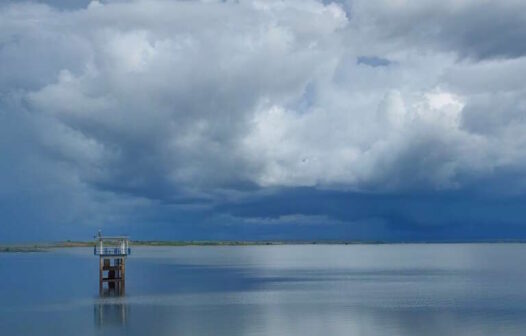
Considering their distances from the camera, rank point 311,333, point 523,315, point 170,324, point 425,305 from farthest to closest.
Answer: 1. point 425,305
2. point 523,315
3. point 170,324
4. point 311,333

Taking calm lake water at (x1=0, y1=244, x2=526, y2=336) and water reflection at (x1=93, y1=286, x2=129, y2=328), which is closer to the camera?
calm lake water at (x1=0, y1=244, x2=526, y2=336)

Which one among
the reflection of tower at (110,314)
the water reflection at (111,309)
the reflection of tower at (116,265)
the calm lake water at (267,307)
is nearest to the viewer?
the calm lake water at (267,307)

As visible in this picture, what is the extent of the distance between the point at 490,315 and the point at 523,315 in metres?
2.14

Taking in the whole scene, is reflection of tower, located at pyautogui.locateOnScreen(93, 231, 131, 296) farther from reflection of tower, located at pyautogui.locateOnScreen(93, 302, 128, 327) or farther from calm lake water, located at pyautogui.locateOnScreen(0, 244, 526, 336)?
reflection of tower, located at pyautogui.locateOnScreen(93, 302, 128, 327)

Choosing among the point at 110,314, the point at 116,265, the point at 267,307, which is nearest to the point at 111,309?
the point at 110,314

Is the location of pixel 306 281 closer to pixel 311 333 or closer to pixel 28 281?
pixel 28 281

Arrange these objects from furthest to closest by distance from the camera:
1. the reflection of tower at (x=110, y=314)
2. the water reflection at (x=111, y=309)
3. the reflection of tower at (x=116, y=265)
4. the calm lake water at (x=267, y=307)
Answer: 1. the reflection of tower at (x=116, y=265)
2. the water reflection at (x=111, y=309)
3. the reflection of tower at (x=110, y=314)
4. the calm lake water at (x=267, y=307)

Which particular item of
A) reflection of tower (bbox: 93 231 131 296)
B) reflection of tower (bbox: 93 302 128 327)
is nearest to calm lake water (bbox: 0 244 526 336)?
reflection of tower (bbox: 93 302 128 327)

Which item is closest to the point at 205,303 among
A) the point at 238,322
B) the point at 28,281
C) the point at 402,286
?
the point at 238,322

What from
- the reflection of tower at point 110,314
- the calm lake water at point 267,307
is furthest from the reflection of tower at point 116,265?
the reflection of tower at point 110,314

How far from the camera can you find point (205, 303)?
55062 mm

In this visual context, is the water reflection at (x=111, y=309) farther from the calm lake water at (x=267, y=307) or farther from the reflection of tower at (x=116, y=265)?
the reflection of tower at (x=116, y=265)

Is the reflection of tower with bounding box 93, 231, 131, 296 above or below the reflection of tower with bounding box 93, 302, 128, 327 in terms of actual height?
above

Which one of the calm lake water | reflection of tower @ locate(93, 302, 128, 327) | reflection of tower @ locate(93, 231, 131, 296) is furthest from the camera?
reflection of tower @ locate(93, 231, 131, 296)
